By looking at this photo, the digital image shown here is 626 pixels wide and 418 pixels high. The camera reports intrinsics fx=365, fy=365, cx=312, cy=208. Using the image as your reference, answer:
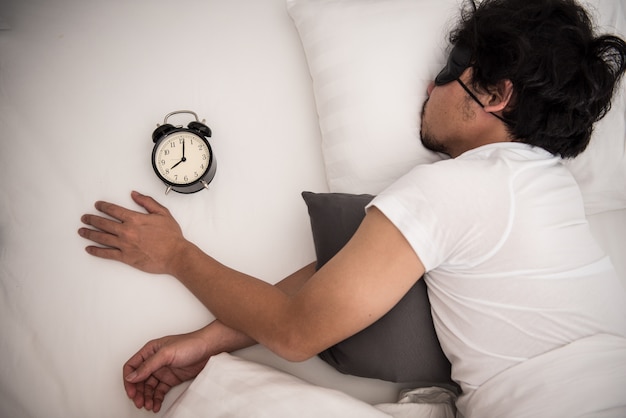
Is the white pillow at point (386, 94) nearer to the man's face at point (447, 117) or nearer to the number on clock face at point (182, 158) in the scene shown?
the man's face at point (447, 117)

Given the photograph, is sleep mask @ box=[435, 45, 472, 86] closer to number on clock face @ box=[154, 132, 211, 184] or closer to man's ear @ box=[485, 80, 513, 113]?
man's ear @ box=[485, 80, 513, 113]

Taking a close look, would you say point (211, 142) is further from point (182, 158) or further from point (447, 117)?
point (447, 117)

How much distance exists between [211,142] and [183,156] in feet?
0.52

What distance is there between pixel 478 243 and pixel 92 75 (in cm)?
126

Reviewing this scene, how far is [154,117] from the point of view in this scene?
1163 mm

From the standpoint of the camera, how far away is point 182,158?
1.03 m

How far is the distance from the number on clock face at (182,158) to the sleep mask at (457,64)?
0.68 m

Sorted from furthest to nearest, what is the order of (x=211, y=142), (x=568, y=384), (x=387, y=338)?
(x=211, y=142), (x=387, y=338), (x=568, y=384)

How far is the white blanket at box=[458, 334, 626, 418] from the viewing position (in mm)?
714

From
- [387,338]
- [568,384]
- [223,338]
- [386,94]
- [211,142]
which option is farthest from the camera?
[211,142]

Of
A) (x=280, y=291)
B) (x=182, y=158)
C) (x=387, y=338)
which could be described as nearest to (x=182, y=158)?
(x=182, y=158)

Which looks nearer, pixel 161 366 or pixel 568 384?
pixel 568 384

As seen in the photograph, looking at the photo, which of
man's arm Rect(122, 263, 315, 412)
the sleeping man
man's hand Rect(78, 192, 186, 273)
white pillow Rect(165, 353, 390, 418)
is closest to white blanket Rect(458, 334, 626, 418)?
the sleeping man

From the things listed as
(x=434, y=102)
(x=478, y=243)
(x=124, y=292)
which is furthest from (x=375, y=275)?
(x=124, y=292)
